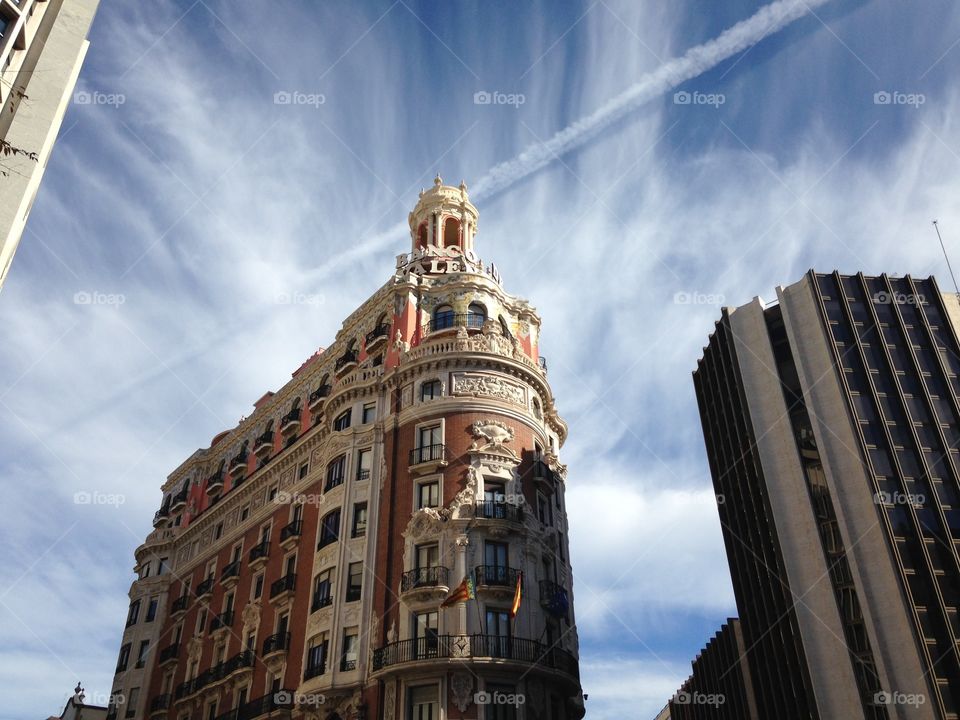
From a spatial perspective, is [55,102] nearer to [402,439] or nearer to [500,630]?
[402,439]

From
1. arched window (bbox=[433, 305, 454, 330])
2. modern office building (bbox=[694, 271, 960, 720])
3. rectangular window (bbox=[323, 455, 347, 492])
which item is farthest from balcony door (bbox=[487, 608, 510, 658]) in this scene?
modern office building (bbox=[694, 271, 960, 720])

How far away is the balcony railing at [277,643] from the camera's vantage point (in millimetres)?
46406

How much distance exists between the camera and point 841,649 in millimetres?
60531

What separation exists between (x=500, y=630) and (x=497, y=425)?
38.4 ft

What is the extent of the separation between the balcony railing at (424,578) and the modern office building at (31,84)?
75.5 feet

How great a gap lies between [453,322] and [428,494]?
12484mm

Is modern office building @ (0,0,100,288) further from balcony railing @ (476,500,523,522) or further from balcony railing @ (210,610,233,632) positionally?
balcony railing @ (210,610,233,632)

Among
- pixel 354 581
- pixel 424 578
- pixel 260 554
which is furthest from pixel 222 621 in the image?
pixel 424 578

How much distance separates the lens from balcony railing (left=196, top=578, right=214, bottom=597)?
197 feet

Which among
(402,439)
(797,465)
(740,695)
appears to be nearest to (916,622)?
(797,465)

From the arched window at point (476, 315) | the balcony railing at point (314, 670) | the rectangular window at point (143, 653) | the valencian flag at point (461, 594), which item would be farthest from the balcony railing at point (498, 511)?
the rectangular window at point (143, 653)

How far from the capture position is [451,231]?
211 ft

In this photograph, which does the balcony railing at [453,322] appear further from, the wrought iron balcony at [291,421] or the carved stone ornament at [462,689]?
the carved stone ornament at [462,689]

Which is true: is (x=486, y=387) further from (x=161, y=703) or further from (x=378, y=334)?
(x=161, y=703)
